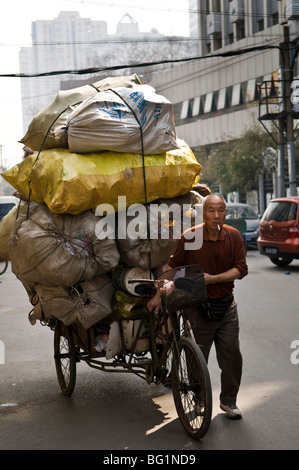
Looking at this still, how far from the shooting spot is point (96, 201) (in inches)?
220

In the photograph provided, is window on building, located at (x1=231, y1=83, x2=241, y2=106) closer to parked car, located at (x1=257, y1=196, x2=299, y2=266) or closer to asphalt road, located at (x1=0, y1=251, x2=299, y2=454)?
parked car, located at (x1=257, y1=196, x2=299, y2=266)

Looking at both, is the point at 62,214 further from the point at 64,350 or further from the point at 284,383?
the point at 284,383

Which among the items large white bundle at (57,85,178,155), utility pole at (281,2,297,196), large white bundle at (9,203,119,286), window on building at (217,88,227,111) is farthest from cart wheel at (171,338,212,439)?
window on building at (217,88,227,111)

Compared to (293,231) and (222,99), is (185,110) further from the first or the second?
(293,231)

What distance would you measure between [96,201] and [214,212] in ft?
→ 3.19

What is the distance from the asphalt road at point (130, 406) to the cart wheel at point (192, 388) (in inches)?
4.7

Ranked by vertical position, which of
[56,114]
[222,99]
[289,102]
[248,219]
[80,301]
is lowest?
[80,301]

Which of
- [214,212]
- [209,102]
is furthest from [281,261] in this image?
[209,102]

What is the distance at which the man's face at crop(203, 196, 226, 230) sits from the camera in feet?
17.2

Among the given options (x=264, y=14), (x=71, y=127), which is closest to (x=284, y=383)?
(x=71, y=127)

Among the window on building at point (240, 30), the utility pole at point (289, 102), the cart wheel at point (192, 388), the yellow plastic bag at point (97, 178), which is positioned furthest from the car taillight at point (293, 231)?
the window on building at point (240, 30)

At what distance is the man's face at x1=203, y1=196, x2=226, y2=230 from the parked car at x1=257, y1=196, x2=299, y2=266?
1151 cm

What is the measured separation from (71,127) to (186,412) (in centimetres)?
236

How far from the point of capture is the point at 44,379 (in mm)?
6859
